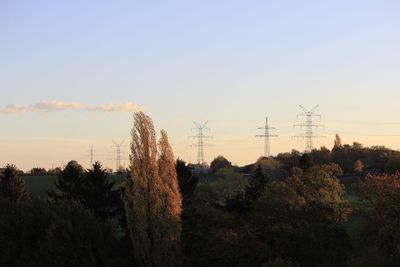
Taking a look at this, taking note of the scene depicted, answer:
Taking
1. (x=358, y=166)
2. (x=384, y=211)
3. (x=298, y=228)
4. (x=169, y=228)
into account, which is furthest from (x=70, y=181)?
(x=358, y=166)

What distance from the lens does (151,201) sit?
5225 centimetres

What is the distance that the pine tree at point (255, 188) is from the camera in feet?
248

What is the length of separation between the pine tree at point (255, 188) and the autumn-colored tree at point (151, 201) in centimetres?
1920

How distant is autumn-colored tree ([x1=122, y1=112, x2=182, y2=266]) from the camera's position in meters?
51.2

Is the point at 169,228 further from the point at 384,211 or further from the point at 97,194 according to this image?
the point at 384,211

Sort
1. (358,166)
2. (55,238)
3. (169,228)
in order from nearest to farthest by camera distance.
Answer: (55,238)
(169,228)
(358,166)

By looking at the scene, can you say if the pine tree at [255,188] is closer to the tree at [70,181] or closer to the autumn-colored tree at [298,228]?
the autumn-colored tree at [298,228]

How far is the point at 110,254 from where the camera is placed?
52438mm

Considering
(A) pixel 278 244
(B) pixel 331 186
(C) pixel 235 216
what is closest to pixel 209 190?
(B) pixel 331 186

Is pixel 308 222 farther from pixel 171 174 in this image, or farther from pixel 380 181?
pixel 171 174

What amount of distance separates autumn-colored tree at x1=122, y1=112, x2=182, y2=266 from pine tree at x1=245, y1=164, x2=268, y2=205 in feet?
63.0

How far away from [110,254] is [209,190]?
52.2 meters

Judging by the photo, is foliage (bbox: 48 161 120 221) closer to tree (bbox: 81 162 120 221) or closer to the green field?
tree (bbox: 81 162 120 221)

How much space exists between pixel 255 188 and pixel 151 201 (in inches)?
1109
